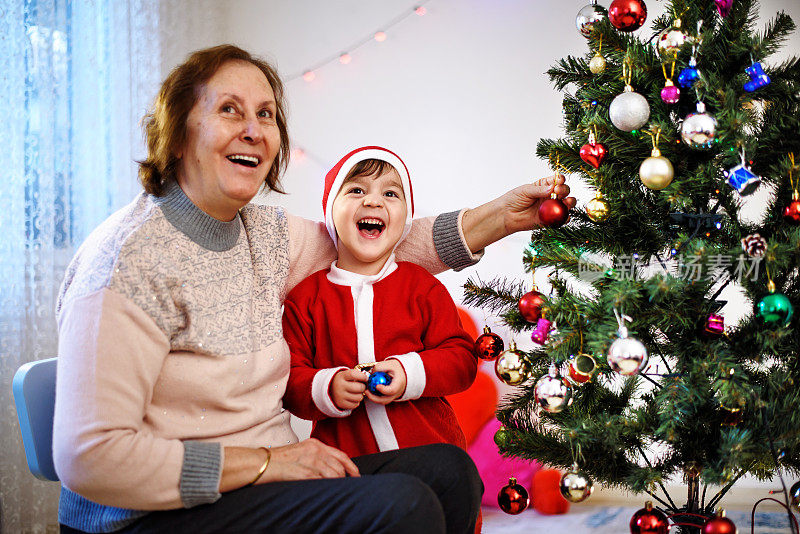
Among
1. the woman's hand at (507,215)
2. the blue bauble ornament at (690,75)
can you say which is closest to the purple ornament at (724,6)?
the blue bauble ornament at (690,75)

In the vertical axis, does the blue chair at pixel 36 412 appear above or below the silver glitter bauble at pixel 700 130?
below

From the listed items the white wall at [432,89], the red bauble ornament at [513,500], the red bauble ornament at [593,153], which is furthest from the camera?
the white wall at [432,89]

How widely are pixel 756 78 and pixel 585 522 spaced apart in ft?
4.94

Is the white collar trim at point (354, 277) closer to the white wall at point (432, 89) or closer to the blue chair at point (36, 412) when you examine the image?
the blue chair at point (36, 412)

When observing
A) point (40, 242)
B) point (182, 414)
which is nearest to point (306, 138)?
point (40, 242)

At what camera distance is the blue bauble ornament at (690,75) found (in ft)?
4.12

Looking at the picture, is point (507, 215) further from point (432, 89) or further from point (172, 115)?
point (432, 89)

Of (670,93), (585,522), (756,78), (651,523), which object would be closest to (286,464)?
(651,523)

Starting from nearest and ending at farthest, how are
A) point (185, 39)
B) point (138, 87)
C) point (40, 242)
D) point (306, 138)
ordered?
point (40, 242), point (138, 87), point (185, 39), point (306, 138)

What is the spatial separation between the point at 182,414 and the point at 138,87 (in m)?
1.61

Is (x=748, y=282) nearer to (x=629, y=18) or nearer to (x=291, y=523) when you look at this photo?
(x=629, y=18)

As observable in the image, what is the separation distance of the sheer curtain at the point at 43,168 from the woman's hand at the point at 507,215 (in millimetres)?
1287

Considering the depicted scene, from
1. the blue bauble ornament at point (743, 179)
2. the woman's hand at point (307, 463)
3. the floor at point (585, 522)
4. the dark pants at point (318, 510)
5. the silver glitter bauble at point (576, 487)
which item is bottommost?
the floor at point (585, 522)

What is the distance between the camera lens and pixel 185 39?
279cm
